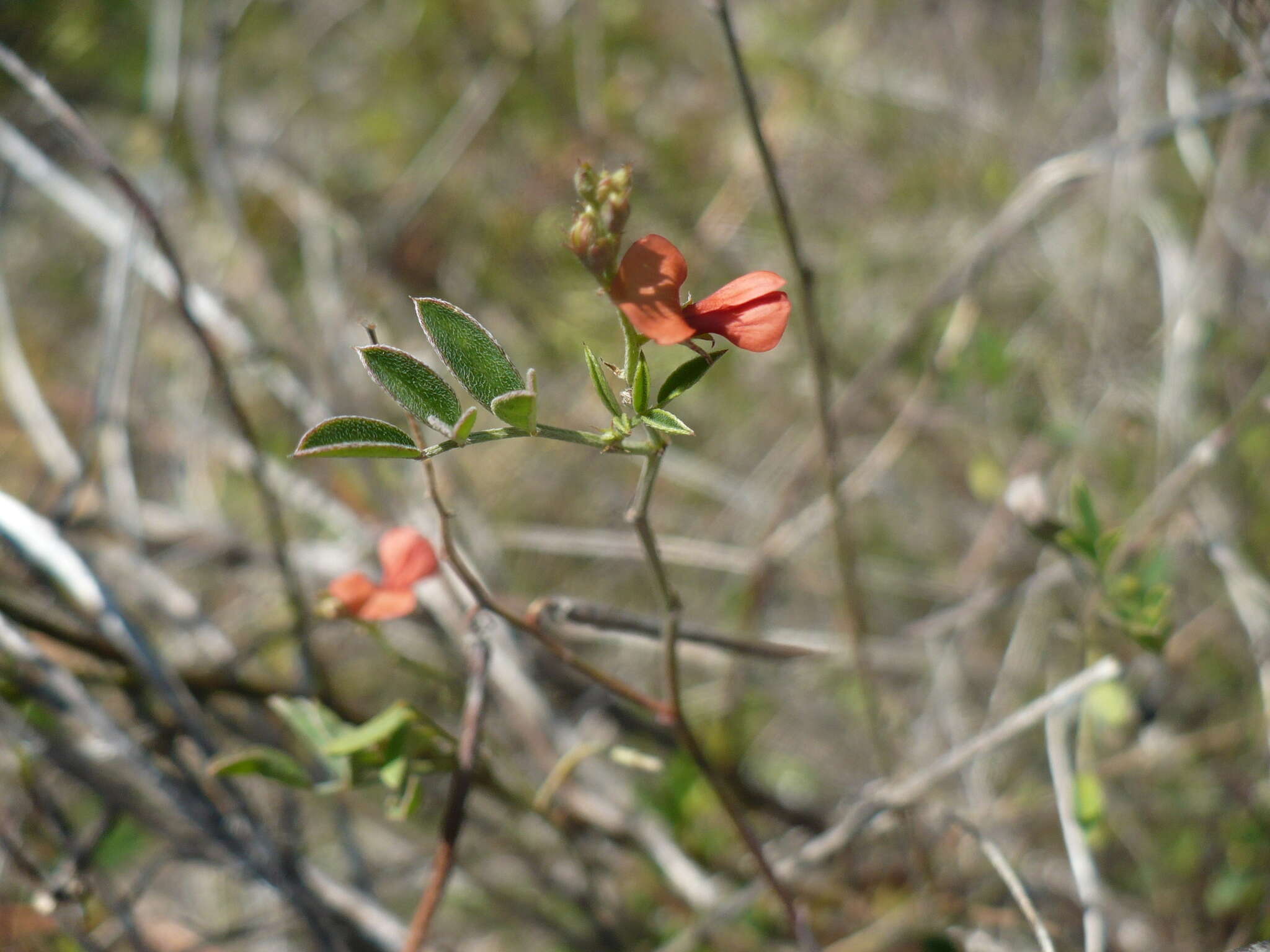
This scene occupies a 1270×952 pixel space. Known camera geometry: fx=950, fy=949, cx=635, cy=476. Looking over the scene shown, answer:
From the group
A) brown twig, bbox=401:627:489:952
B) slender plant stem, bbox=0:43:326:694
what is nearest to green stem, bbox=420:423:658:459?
brown twig, bbox=401:627:489:952

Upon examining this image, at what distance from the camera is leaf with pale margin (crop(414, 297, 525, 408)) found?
0.49 m

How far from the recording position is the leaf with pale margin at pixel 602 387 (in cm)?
49

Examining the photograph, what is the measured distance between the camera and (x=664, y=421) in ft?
1.58

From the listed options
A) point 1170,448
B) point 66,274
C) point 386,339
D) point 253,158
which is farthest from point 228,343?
point 1170,448

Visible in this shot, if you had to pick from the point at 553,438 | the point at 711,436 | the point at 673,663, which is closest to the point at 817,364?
the point at 673,663

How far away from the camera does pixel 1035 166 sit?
1.73 m

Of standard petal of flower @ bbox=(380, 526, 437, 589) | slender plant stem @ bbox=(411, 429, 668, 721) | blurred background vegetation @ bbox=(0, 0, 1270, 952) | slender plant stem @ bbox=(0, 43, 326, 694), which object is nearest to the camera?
slender plant stem @ bbox=(411, 429, 668, 721)

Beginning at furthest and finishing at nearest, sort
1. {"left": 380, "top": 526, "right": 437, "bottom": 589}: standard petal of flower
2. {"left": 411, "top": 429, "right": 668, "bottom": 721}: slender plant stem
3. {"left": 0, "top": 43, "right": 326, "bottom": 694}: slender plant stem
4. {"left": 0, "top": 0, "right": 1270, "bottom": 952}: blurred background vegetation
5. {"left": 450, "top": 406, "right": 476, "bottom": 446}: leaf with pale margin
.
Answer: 1. {"left": 0, "top": 0, "right": 1270, "bottom": 952}: blurred background vegetation
2. {"left": 0, "top": 43, "right": 326, "bottom": 694}: slender plant stem
3. {"left": 380, "top": 526, "right": 437, "bottom": 589}: standard petal of flower
4. {"left": 411, "top": 429, "right": 668, "bottom": 721}: slender plant stem
5. {"left": 450, "top": 406, "right": 476, "bottom": 446}: leaf with pale margin

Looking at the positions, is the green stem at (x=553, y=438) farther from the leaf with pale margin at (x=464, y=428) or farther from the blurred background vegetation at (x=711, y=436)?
the blurred background vegetation at (x=711, y=436)

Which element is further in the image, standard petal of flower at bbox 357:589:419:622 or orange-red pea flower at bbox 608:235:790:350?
standard petal of flower at bbox 357:589:419:622

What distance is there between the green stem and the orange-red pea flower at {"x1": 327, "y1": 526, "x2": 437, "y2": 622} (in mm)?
189

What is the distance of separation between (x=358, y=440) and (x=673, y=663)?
28 cm

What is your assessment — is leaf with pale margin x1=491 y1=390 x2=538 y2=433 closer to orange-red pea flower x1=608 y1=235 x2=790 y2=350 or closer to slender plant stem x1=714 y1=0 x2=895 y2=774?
orange-red pea flower x1=608 y1=235 x2=790 y2=350

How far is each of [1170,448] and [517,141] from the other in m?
1.31
